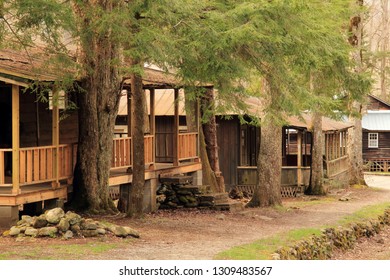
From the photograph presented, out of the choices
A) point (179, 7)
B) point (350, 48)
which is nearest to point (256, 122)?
point (350, 48)

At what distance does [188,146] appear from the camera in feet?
98.6

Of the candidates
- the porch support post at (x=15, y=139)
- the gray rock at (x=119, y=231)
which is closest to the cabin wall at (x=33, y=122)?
the porch support post at (x=15, y=139)

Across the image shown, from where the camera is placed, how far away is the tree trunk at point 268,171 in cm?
2997

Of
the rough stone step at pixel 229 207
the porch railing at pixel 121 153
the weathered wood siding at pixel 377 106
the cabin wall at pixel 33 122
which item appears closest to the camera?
the cabin wall at pixel 33 122

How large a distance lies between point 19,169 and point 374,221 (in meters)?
13.1

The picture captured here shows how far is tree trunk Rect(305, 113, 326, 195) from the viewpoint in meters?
37.2

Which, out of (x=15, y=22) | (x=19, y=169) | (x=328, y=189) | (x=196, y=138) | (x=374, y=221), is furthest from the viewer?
(x=328, y=189)

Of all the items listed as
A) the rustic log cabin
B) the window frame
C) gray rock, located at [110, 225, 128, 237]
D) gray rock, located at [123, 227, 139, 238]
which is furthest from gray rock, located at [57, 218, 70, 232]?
the window frame

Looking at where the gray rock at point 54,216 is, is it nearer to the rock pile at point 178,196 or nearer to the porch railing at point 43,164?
the porch railing at point 43,164

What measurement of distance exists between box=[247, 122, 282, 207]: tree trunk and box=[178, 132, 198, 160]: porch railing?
2.35 meters

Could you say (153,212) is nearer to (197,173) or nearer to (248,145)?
(197,173)

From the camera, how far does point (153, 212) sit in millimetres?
26703

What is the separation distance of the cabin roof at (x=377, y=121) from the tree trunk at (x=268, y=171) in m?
36.3

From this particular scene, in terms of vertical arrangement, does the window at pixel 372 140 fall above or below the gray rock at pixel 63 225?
above
